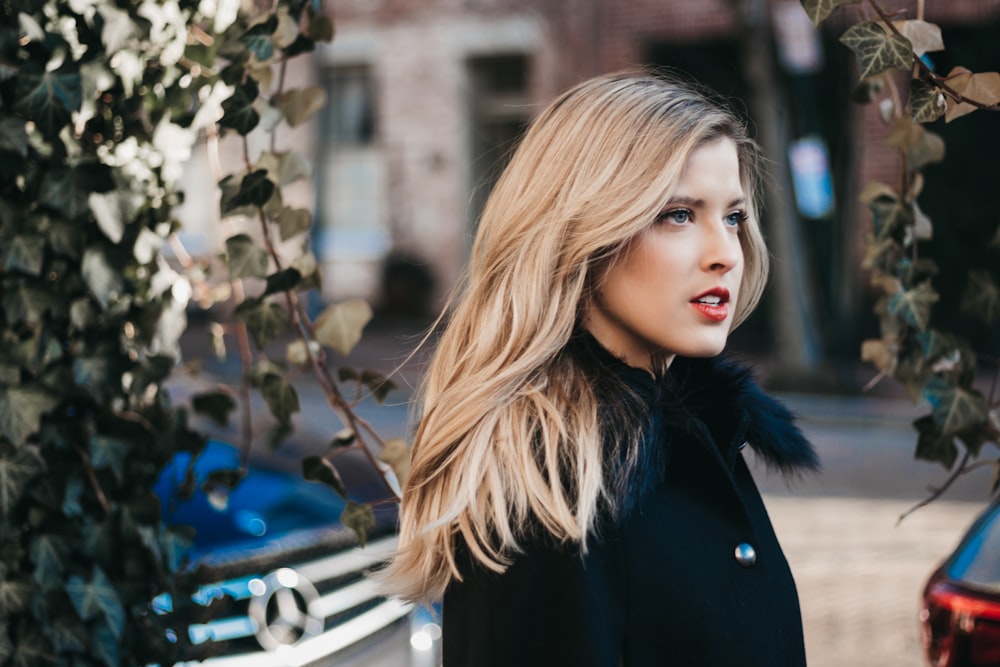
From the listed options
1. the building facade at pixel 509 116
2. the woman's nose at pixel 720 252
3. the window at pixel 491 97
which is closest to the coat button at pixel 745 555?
the woman's nose at pixel 720 252

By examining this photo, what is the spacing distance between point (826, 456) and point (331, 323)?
826 cm

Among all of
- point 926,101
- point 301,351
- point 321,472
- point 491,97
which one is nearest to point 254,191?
point 301,351

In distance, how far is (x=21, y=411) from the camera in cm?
200

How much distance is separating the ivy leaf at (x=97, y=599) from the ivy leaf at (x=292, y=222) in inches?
26.5

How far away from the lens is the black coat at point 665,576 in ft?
4.80

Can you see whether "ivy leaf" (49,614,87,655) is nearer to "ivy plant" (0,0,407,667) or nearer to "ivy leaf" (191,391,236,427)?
"ivy plant" (0,0,407,667)

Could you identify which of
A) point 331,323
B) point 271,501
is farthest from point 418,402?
point 271,501

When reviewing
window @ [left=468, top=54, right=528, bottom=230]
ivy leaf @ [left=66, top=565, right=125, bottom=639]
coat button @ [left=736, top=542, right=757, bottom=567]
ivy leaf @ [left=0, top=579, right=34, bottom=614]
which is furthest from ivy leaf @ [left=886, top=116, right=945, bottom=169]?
window @ [left=468, top=54, right=528, bottom=230]

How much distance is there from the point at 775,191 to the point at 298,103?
5.96 metres

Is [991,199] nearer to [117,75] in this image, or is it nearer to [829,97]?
[829,97]

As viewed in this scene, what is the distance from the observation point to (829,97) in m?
14.3

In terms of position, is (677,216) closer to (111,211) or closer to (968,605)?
(111,211)

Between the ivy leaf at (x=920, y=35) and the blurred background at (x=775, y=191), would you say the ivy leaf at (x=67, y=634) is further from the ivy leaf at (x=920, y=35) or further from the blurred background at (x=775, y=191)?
the blurred background at (x=775, y=191)

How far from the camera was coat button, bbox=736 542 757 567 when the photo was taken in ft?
5.45
